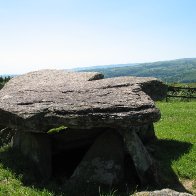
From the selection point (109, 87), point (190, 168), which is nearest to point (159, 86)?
A: point (109, 87)

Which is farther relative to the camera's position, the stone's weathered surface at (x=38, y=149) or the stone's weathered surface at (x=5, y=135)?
the stone's weathered surface at (x=5, y=135)

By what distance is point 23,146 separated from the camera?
12531 millimetres

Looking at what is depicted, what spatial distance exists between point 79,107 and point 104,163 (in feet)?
5.77

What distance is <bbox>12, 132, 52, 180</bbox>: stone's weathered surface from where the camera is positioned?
38.6 feet

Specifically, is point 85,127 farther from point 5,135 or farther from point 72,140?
point 5,135

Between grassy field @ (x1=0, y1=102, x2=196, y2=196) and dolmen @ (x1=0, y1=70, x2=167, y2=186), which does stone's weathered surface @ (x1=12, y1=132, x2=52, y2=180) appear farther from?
grassy field @ (x1=0, y1=102, x2=196, y2=196)

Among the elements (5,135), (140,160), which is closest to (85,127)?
(140,160)

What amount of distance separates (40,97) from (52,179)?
2547mm

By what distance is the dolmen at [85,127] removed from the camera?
1062cm

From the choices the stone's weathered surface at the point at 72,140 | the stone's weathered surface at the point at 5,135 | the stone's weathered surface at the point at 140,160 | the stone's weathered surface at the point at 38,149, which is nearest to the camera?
the stone's weathered surface at the point at 140,160

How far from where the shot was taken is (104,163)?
36.5ft

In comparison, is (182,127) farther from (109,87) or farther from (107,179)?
(107,179)

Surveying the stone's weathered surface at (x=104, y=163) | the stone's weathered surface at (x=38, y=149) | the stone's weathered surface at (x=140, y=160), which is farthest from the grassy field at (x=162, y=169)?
the stone's weathered surface at (x=104, y=163)

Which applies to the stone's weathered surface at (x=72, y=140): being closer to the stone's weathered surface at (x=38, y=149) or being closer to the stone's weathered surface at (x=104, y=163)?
the stone's weathered surface at (x=38, y=149)
